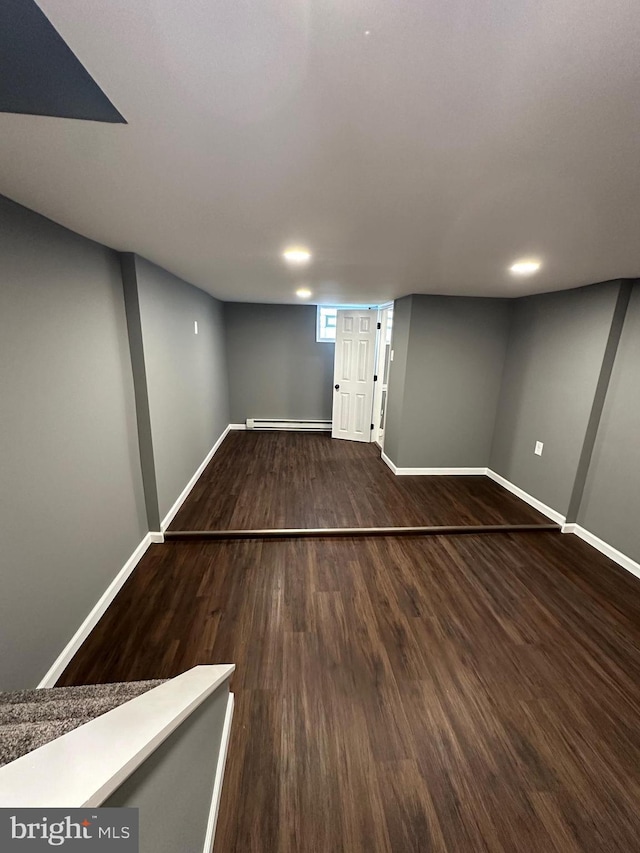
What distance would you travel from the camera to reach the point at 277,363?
18.6 ft

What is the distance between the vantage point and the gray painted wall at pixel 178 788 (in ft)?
2.09

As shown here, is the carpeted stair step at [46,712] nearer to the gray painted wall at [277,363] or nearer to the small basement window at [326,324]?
the gray painted wall at [277,363]

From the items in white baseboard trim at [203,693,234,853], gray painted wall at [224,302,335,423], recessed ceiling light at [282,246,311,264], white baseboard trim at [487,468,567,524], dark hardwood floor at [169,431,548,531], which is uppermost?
recessed ceiling light at [282,246,311,264]

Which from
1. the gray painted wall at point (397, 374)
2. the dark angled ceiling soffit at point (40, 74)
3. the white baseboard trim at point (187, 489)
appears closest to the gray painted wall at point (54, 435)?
the white baseboard trim at point (187, 489)

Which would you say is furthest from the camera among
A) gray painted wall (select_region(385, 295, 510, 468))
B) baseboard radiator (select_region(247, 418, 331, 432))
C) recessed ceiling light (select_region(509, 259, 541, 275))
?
baseboard radiator (select_region(247, 418, 331, 432))

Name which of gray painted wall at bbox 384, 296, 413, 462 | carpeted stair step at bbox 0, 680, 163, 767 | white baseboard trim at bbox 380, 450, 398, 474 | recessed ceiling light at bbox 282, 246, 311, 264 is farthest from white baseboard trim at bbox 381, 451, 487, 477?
carpeted stair step at bbox 0, 680, 163, 767

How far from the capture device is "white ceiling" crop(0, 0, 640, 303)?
573mm

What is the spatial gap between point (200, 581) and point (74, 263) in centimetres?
207

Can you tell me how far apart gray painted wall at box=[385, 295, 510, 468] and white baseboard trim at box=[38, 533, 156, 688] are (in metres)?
2.93

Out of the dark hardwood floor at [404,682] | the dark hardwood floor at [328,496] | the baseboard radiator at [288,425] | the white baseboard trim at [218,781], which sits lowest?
the dark hardwood floor at [404,682]

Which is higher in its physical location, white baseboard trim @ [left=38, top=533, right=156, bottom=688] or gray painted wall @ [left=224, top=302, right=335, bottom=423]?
gray painted wall @ [left=224, top=302, right=335, bottom=423]

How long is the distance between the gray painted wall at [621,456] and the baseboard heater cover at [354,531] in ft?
1.41

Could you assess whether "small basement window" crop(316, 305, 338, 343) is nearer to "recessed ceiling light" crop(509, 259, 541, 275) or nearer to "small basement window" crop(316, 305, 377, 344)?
"small basement window" crop(316, 305, 377, 344)

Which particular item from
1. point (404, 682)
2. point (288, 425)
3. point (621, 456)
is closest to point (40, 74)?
point (404, 682)
